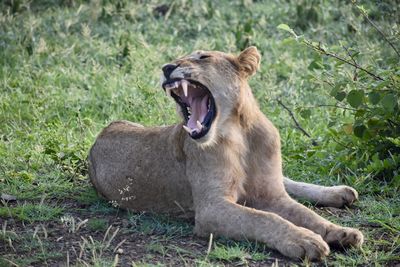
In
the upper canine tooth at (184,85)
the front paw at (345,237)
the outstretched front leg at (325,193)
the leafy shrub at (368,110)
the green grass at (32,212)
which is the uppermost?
the upper canine tooth at (184,85)

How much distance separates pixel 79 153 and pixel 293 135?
1715 mm

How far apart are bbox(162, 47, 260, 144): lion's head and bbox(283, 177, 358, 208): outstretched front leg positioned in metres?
0.84

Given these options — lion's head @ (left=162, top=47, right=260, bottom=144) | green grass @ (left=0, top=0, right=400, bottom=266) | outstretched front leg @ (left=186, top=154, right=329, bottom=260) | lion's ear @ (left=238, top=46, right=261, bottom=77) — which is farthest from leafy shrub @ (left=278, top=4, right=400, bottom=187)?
outstretched front leg @ (left=186, top=154, right=329, bottom=260)

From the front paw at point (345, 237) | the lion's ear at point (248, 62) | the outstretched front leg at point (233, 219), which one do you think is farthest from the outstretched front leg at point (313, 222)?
the lion's ear at point (248, 62)

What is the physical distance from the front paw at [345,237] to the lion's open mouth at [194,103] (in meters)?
0.89

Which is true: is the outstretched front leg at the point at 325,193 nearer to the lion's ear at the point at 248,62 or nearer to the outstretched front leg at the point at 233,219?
the outstretched front leg at the point at 233,219

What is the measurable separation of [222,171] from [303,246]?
0.79 meters

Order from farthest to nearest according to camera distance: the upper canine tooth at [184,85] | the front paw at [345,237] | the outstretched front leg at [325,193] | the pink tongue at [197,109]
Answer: the outstretched front leg at [325,193]
the pink tongue at [197,109]
the upper canine tooth at [184,85]
the front paw at [345,237]

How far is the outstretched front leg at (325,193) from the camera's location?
5500mm

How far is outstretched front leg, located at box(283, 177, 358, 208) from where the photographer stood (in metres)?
5.50

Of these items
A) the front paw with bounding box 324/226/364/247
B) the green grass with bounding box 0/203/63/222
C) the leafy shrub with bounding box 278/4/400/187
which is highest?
the leafy shrub with bounding box 278/4/400/187

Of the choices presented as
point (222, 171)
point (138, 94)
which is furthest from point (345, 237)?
point (138, 94)

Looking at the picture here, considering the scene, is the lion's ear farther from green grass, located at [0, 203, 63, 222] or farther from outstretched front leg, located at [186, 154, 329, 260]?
green grass, located at [0, 203, 63, 222]

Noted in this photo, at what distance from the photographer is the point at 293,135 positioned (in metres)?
6.96
